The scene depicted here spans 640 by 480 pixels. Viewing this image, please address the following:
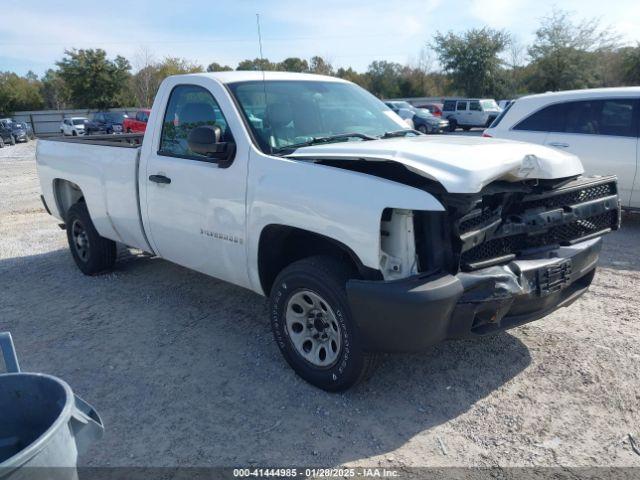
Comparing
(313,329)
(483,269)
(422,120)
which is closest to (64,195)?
(313,329)

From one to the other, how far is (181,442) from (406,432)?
1.28 metres

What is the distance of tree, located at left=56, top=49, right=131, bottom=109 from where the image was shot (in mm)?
47750

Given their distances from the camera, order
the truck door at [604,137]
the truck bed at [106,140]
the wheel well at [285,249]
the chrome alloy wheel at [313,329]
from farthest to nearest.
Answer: the truck door at [604,137], the truck bed at [106,140], the wheel well at [285,249], the chrome alloy wheel at [313,329]

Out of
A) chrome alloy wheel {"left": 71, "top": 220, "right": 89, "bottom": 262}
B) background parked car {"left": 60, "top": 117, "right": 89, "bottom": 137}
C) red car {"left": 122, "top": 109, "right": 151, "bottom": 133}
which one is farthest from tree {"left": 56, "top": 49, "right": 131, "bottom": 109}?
chrome alloy wheel {"left": 71, "top": 220, "right": 89, "bottom": 262}

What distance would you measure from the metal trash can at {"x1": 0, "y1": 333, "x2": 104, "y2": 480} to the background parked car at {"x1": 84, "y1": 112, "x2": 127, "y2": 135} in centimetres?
3313

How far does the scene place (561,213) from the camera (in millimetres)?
3490

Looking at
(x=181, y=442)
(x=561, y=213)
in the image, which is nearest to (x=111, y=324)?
(x=181, y=442)

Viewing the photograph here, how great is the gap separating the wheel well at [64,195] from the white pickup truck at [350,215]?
74.4 inches

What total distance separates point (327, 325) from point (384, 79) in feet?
186

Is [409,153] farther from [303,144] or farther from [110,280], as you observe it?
[110,280]

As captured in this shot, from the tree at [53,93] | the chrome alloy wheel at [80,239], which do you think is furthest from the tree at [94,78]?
the chrome alloy wheel at [80,239]

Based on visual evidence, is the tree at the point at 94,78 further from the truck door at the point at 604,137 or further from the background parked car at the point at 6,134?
the truck door at the point at 604,137

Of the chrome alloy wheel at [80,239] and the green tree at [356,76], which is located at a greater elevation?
the green tree at [356,76]

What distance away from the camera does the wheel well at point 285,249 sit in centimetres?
355
